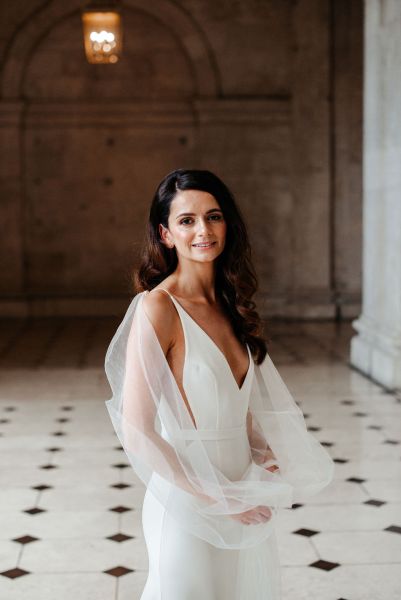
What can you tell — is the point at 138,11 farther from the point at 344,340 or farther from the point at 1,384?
the point at 1,384

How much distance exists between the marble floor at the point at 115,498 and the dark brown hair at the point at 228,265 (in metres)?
2.89

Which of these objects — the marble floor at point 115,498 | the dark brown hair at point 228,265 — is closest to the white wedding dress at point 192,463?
the dark brown hair at point 228,265

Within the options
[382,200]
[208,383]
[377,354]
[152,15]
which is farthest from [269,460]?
[152,15]

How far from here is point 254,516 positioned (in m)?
2.67

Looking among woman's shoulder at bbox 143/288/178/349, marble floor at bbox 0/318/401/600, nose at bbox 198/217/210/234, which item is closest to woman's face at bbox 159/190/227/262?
nose at bbox 198/217/210/234

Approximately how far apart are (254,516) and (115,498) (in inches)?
186

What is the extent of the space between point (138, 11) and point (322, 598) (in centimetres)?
1614

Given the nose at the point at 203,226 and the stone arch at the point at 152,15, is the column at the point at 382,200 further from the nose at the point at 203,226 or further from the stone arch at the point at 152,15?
the nose at the point at 203,226

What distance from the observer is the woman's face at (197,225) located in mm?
2771

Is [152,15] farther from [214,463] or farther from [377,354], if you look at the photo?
[214,463]

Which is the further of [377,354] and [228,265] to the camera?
[377,354]

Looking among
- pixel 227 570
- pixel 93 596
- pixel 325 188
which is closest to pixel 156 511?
pixel 227 570

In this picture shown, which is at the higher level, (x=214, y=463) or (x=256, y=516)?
(x=214, y=463)

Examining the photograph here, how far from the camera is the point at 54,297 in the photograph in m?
19.8
